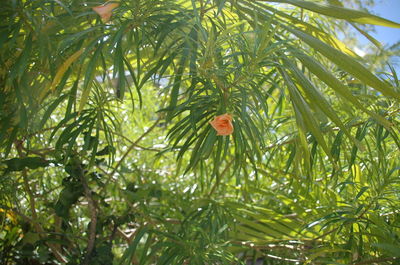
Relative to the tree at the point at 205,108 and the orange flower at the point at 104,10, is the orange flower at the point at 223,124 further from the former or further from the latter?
the orange flower at the point at 104,10

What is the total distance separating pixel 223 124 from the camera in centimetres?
81

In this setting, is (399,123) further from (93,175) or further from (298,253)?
(93,175)

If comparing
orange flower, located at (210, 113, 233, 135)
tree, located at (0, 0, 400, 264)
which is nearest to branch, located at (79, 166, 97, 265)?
tree, located at (0, 0, 400, 264)

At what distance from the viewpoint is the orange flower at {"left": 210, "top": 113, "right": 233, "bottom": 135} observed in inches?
31.5

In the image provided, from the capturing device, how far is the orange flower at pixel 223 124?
2.63 feet

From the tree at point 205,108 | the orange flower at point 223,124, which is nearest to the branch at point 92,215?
the tree at point 205,108

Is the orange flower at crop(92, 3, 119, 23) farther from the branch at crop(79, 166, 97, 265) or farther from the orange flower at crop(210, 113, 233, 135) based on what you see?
the branch at crop(79, 166, 97, 265)

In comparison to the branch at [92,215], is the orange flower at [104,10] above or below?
above

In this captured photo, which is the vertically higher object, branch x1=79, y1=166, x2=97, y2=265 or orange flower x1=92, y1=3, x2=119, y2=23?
orange flower x1=92, y1=3, x2=119, y2=23

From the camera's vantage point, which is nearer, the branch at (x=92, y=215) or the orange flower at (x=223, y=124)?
the orange flower at (x=223, y=124)

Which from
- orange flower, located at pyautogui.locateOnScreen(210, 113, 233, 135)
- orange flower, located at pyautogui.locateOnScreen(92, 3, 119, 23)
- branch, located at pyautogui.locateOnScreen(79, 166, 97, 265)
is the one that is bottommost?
branch, located at pyautogui.locateOnScreen(79, 166, 97, 265)

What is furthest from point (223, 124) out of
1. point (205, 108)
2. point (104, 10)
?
point (104, 10)

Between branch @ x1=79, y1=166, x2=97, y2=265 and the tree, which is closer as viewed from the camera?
the tree

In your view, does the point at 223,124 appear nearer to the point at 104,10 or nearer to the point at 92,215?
the point at 104,10
